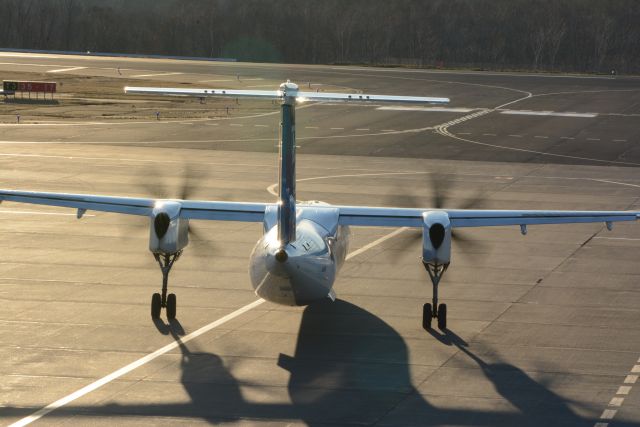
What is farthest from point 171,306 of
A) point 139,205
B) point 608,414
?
point 608,414

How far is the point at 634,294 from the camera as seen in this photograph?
3409 cm

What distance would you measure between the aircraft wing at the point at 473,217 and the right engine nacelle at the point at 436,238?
1016 mm

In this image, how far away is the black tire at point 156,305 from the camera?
30.0 meters

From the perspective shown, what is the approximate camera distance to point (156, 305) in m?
30.0

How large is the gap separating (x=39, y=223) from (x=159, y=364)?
2014cm

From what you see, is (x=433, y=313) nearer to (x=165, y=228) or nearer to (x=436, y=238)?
(x=436, y=238)

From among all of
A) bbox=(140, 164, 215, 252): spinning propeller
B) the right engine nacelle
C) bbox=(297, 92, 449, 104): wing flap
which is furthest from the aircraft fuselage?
bbox=(140, 164, 215, 252): spinning propeller

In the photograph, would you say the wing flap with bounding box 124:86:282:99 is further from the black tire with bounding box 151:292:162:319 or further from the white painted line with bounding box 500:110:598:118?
the white painted line with bounding box 500:110:598:118

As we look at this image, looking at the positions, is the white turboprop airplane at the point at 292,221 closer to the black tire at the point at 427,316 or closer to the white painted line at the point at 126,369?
the black tire at the point at 427,316

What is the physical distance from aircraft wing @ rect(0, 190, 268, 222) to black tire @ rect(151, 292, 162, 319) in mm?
2324

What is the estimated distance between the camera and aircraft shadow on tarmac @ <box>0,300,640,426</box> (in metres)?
22.2

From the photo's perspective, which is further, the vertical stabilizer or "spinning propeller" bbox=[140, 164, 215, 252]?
"spinning propeller" bbox=[140, 164, 215, 252]

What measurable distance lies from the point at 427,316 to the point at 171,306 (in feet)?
23.3

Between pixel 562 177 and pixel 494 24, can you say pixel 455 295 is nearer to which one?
pixel 562 177
